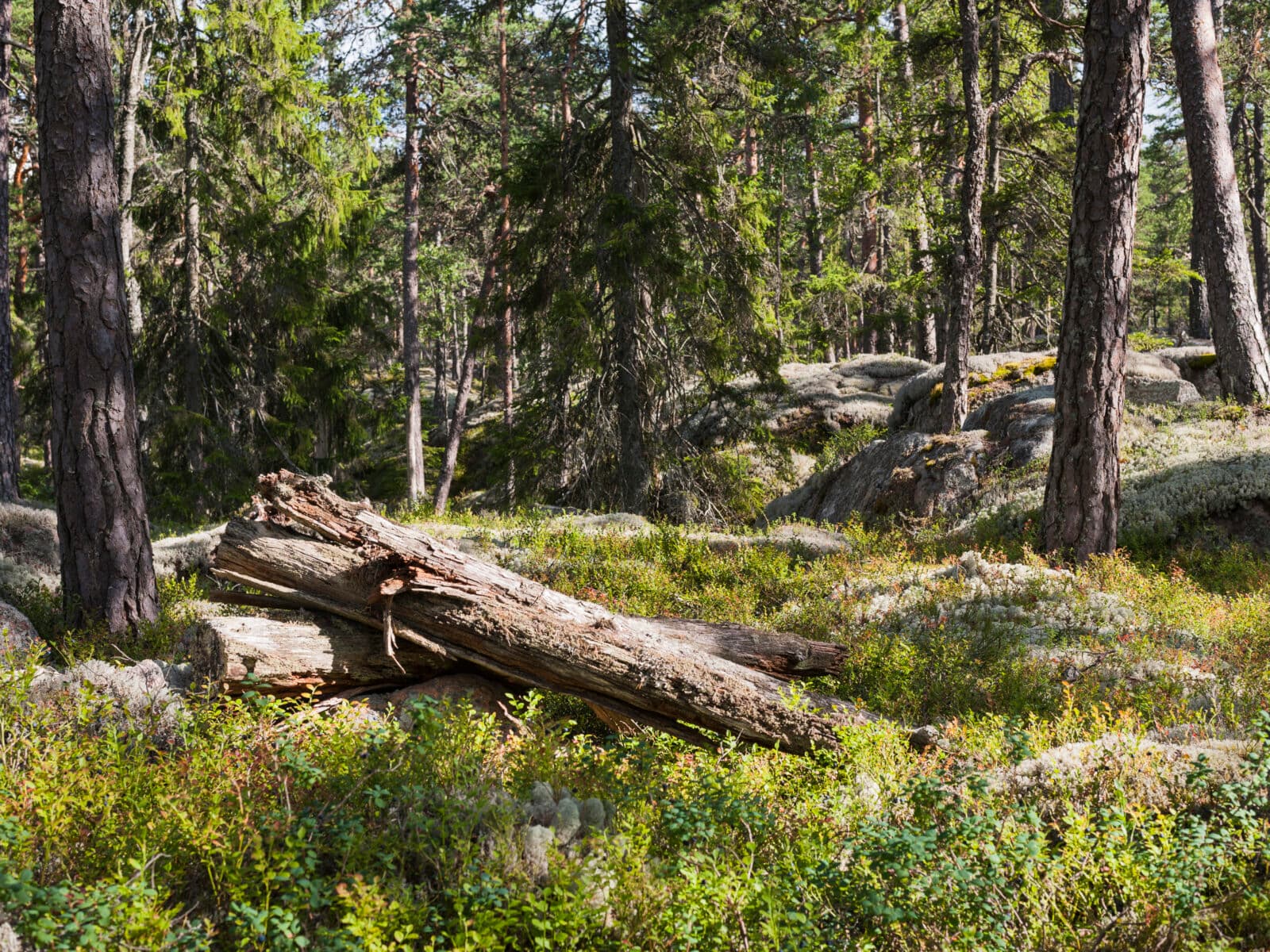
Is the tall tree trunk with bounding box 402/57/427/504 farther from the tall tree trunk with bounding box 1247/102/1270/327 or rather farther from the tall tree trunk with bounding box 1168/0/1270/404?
the tall tree trunk with bounding box 1247/102/1270/327

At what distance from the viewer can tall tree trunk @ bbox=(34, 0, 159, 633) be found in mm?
6887

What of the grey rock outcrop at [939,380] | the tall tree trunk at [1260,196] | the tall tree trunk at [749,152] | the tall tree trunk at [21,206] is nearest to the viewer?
the grey rock outcrop at [939,380]

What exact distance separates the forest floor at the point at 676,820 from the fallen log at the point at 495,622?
0.24 metres

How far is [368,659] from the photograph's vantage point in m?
5.71

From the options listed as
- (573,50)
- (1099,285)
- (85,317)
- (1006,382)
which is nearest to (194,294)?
→ (573,50)

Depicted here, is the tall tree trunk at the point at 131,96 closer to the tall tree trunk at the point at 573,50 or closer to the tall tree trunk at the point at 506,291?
the tall tree trunk at the point at 506,291

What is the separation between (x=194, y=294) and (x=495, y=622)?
13999mm

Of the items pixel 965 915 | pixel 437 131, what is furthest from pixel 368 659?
pixel 437 131

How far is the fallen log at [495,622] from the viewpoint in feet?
17.0

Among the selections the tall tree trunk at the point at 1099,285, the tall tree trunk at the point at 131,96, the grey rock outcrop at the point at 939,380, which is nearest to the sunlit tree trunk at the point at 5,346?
the tall tree trunk at the point at 131,96

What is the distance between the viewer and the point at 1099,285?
8375 mm


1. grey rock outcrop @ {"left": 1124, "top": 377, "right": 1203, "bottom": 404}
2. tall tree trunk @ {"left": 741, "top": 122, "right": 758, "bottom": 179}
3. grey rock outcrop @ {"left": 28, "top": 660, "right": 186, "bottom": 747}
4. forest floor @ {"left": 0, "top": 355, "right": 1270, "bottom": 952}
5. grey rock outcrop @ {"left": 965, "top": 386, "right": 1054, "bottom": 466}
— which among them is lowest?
forest floor @ {"left": 0, "top": 355, "right": 1270, "bottom": 952}

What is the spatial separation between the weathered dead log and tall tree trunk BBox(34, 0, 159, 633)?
5.76ft

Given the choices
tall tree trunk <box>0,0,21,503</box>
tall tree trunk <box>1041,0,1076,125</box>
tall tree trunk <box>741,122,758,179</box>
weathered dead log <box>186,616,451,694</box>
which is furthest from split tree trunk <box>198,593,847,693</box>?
tall tree trunk <box>741,122,758,179</box>
